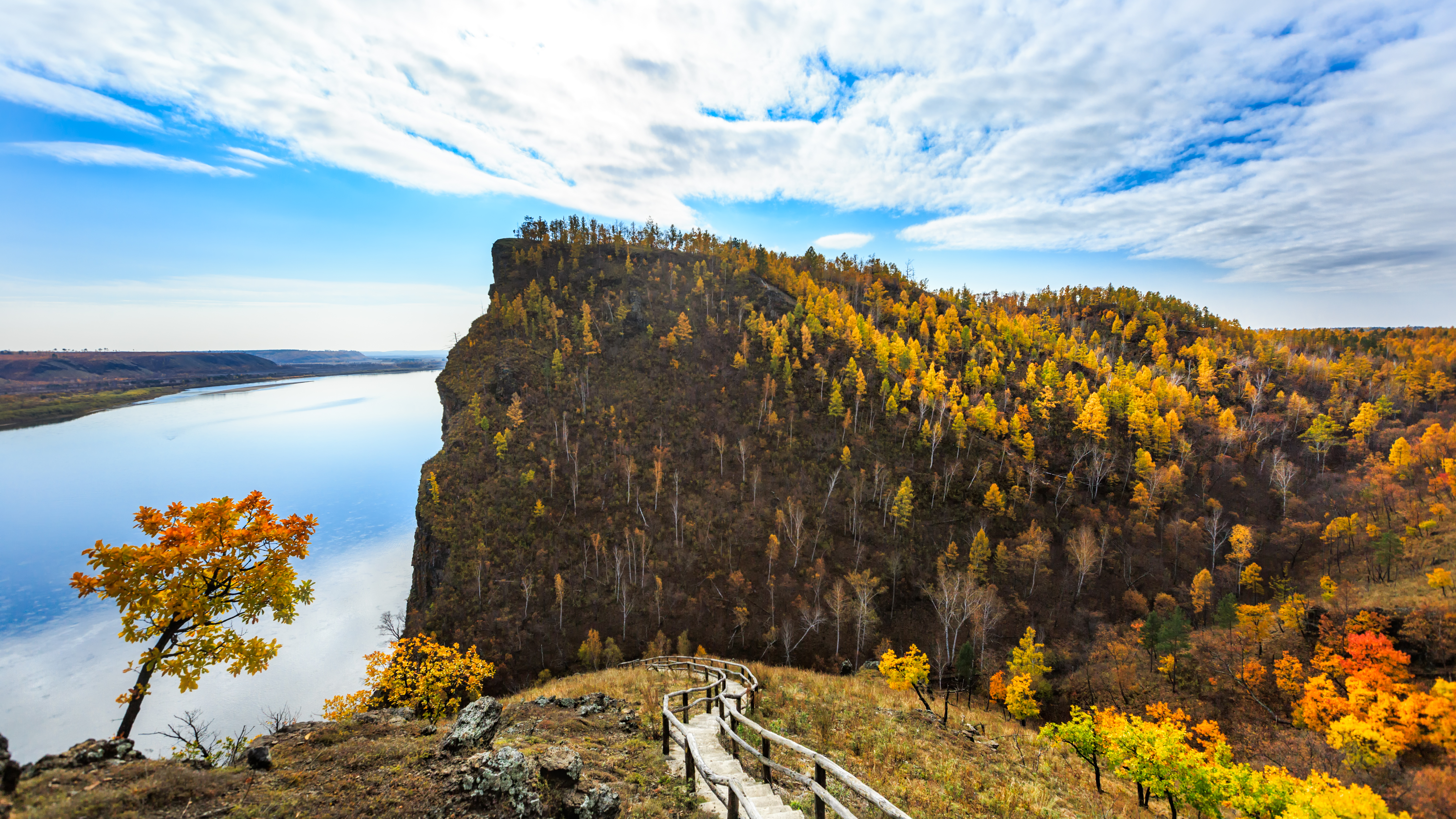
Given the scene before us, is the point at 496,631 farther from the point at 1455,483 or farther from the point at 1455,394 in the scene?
the point at 1455,394

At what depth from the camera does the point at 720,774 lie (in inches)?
382

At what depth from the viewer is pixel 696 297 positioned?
117 metres

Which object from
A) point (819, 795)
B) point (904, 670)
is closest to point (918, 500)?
point (904, 670)

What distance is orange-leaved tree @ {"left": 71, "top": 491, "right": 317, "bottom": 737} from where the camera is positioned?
13.1 meters

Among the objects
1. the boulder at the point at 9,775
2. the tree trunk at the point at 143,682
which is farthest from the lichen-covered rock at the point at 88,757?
the tree trunk at the point at 143,682

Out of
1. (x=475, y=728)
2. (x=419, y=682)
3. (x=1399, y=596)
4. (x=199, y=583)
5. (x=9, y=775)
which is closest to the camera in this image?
(x=9, y=775)

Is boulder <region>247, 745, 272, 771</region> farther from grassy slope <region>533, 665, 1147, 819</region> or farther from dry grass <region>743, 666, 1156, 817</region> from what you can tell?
dry grass <region>743, 666, 1156, 817</region>

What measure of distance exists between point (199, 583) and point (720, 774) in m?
16.8

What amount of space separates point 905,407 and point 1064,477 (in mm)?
27504

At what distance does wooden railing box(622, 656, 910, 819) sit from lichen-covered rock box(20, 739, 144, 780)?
10.5 meters

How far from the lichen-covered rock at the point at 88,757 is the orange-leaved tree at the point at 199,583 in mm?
3316

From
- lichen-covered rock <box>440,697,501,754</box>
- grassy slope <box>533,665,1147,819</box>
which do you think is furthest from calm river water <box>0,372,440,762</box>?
grassy slope <box>533,665,1147,819</box>

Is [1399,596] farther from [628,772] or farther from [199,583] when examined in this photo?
[199,583]

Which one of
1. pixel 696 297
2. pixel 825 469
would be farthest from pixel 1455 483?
pixel 696 297
